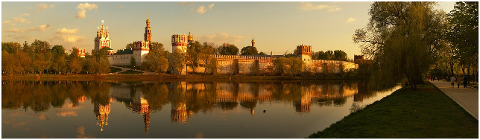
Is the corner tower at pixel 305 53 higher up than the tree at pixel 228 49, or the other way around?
the tree at pixel 228 49

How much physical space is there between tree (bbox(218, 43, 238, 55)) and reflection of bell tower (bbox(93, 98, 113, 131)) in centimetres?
8003

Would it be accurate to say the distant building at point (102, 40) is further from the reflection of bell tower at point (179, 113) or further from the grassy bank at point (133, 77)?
the reflection of bell tower at point (179, 113)

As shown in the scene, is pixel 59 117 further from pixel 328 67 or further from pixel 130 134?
pixel 328 67

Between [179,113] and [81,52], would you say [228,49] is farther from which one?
[179,113]

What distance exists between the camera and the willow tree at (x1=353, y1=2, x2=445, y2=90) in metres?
22.1

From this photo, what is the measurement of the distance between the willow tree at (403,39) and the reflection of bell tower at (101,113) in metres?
15.2

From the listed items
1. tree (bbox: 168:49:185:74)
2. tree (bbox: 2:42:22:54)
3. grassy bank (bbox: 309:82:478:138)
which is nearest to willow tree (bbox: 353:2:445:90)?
grassy bank (bbox: 309:82:478:138)

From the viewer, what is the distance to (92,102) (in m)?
24.2

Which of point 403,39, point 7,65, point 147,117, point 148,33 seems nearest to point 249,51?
point 148,33

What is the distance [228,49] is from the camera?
341 feet

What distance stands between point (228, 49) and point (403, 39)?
82751mm

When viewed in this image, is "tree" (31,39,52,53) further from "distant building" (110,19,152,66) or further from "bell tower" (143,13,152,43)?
"bell tower" (143,13,152,43)

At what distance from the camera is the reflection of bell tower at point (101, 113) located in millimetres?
16183

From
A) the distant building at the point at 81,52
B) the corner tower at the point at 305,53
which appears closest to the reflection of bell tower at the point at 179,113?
the corner tower at the point at 305,53
